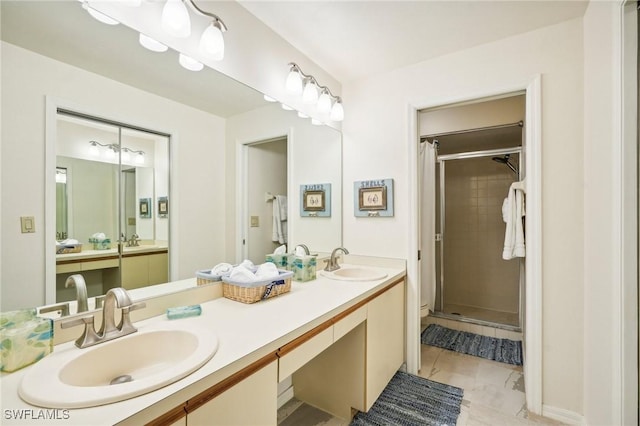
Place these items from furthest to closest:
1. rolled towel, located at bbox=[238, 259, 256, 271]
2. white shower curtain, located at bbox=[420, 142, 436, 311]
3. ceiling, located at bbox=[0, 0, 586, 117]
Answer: white shower curtain, located at bbox=[420, 142, 436, 311]
rolled towel, located at bbox=[238, 259, 256, 271]
ceiling, located at bbox=[0, 0, 586, 117]

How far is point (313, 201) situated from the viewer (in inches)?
86.4

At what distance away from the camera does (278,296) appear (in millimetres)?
1459

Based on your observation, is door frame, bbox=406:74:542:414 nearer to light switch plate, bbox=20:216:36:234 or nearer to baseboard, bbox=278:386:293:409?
baseboard, bbox=278:386:293:409

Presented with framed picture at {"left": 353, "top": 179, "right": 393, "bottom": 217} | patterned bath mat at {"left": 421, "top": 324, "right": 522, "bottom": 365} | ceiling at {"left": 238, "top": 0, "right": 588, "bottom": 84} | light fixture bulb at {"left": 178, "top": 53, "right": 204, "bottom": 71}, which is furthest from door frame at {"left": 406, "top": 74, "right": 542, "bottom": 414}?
light fixture bulb at {"left": 178, "top": 53, "right": 204, "bottom": 71}

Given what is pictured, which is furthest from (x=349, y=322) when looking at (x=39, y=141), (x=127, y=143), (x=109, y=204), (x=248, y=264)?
(x=39, y=141)

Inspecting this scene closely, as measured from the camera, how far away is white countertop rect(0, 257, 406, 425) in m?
0.61

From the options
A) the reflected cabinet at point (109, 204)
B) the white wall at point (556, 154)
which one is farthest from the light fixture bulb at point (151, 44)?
the white wall at point (556, 154)

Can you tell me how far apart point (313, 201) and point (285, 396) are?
1313mm

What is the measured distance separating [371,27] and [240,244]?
1473 mm

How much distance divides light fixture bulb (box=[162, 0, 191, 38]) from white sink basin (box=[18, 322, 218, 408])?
3.88 feet

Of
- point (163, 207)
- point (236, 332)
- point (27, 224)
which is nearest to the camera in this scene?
point (27, 224)

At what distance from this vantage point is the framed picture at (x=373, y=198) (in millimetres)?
2188

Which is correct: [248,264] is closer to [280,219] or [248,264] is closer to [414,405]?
[280,219]

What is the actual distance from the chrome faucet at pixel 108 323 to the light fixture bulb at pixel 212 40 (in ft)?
3.58
